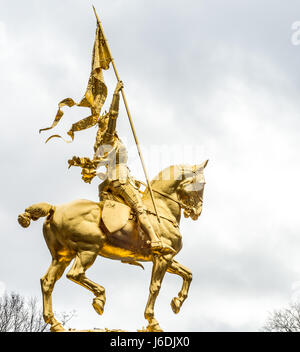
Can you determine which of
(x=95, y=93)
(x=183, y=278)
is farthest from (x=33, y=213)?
(x=183, y=278)

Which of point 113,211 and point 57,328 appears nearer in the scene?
point 57,328

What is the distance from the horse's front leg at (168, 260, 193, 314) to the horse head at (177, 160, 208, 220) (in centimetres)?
99

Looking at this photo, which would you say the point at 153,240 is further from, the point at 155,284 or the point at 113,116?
the point at 113,116

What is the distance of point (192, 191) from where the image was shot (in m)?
10.2

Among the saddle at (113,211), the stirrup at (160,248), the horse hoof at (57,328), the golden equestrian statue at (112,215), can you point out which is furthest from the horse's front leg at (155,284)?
the horse hoof at (57,328)

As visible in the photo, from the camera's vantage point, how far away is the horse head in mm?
10148

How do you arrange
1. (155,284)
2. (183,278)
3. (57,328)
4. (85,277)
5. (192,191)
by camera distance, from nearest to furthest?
(57,328) → (85,277) → (155,284) → (183,278) → (192,191)

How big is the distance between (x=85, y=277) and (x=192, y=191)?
102 inches

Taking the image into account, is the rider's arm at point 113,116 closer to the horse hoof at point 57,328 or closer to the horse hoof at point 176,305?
the horse hoof at point 176,305

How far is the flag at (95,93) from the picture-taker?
392 inches

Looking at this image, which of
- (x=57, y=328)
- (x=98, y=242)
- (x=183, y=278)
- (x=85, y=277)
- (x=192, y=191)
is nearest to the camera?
(x=57, y=328)

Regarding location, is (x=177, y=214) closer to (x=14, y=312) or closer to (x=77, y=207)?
(x=77, y=207)
